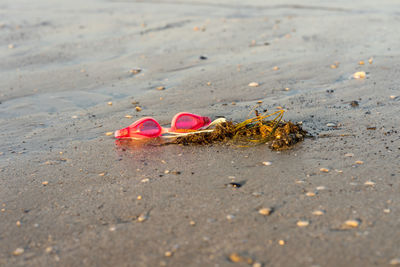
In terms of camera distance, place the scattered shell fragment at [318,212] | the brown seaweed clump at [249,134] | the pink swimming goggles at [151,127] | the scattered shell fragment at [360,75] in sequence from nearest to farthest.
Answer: the scattered shell fragment at [318,212], the brown seaweed clump at [249,134], the pink swimming goggles at [151,127], the scattered shell fragment at [360,75]

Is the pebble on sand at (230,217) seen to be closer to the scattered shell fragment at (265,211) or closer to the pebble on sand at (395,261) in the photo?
the scattered shell fragment at (265,211)

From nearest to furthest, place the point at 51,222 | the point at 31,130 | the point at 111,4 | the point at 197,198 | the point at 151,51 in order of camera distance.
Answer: the point at 51,222
the point at 197,198
the point at 31,130
the point at 151,51
the point at 111,4

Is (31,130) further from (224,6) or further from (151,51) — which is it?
(224,6)

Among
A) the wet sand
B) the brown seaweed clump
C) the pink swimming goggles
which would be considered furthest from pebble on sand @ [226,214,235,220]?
the pink swimming goggles

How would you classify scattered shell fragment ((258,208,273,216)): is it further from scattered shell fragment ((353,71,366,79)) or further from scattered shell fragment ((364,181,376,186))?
scattered shell fragment ((353,71,366,79))

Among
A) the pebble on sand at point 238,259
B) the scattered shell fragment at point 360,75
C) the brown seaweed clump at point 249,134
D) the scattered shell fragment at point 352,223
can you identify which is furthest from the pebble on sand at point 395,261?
the scattered shell fragment at point 360,75

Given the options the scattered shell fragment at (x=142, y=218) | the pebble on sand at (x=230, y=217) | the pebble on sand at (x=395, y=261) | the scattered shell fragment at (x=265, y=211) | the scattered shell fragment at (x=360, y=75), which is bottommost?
the pebble on sand at (x=395, y=261)

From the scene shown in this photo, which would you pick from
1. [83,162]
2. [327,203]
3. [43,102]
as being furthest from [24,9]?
[327,203]

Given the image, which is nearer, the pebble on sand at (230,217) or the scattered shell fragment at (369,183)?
the pebble on sand at (230,217)
